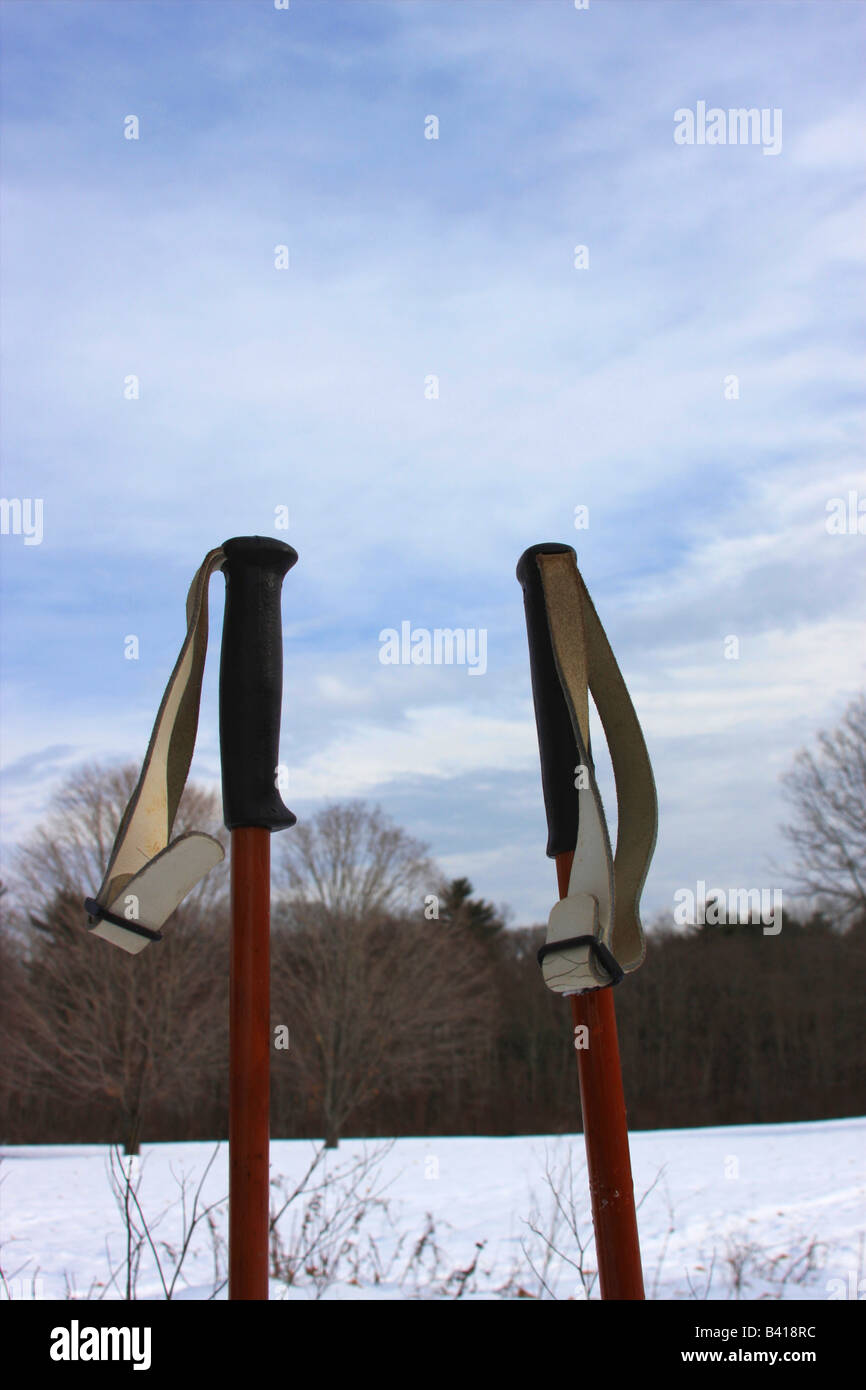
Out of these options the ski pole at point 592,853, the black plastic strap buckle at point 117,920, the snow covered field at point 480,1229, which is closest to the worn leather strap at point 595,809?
the ski pole at point 592,853

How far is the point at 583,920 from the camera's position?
56.9 inches

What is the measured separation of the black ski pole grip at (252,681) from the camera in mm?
1705

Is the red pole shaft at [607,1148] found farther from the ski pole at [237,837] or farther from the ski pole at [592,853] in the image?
the ski pole at [237,837]

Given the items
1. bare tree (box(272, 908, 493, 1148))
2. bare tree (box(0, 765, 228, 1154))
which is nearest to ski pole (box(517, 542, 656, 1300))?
bare tree (box(0, 765, 228, 1154))

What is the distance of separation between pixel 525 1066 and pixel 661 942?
8.16 meters

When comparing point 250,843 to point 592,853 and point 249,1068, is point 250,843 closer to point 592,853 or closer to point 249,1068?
point 249,1068

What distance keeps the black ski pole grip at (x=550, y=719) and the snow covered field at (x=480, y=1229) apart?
1590 millimetres

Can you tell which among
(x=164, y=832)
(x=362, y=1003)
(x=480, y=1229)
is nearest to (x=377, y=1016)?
(x=362, y=1003)

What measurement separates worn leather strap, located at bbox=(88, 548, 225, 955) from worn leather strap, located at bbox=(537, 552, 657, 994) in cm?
57

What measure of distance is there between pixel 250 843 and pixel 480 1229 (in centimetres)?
690

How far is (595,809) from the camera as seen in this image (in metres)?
1.53

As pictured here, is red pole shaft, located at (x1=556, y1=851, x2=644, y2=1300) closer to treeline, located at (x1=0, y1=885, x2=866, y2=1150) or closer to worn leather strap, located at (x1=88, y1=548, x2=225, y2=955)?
worn leather strap, located at (x1=88, y1=548, x2=225, y2=955)
